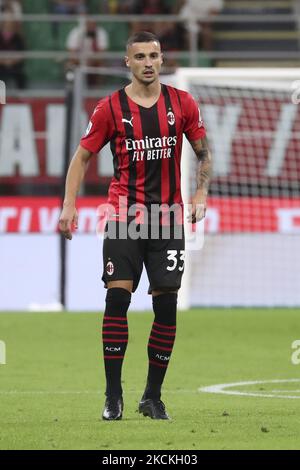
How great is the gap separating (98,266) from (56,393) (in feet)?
24.1

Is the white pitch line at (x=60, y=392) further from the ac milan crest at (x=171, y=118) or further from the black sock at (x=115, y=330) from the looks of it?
the ac milan crest at (x=171, y=118)

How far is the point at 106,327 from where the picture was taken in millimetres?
7398

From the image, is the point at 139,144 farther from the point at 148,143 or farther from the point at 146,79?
the point at 146,79

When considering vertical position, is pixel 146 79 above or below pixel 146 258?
above

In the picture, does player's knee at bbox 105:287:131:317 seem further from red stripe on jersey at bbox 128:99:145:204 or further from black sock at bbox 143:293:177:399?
red stripe on jersey at bbox 128:99:145:204

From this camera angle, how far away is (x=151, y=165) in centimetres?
751

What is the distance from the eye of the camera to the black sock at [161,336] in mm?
7551

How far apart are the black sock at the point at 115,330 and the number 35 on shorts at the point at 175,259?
0.30 meters

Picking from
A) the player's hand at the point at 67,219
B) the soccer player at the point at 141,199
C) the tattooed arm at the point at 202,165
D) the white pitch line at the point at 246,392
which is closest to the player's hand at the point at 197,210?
the soccer player at the point at 141,199

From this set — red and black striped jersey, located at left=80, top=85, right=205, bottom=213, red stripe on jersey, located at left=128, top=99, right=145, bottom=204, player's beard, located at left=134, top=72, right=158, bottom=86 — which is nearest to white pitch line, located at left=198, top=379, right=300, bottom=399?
red and black striped jersey, located at left=80, top=85, right=205, bottom=213

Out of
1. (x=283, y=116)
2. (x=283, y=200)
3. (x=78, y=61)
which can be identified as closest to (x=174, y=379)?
(x=283, y=200)

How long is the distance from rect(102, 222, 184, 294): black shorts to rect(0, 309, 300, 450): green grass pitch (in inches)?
31.2

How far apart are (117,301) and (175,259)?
0.43 metres

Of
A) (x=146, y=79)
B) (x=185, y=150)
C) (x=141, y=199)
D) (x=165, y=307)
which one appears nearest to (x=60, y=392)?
(x=165, y=307)
